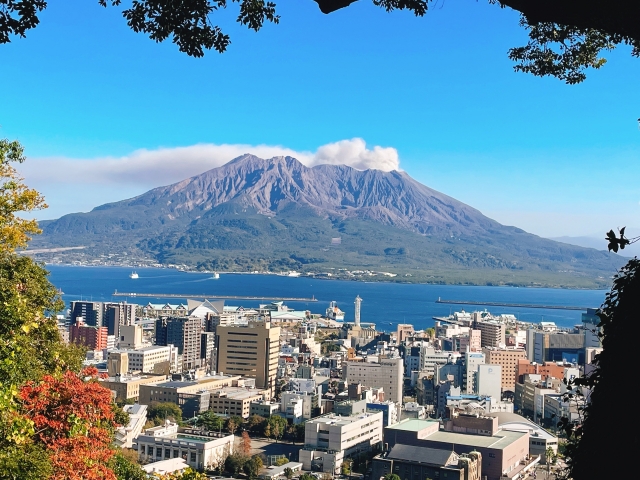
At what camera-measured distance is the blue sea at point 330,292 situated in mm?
49750

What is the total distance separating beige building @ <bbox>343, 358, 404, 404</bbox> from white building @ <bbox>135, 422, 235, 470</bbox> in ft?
29.1

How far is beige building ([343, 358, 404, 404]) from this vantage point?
21016 mm

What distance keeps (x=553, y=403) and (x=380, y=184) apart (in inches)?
4294

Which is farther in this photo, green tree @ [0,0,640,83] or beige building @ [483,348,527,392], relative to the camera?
beige building @ [483,348,527,392]

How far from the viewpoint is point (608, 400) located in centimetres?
116

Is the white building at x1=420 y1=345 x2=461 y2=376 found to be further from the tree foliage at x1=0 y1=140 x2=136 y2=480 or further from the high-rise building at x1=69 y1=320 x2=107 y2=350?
the tree foliage at x1=0 y1=140 x2=136 y2=480

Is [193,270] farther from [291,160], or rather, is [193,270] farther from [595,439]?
[595,439]

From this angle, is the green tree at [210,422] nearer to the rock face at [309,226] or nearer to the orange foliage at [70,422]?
the orange foliage at [70,422]

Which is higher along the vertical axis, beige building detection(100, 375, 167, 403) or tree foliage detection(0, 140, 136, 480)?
tree foliage detection(0, 140, 136, 480)

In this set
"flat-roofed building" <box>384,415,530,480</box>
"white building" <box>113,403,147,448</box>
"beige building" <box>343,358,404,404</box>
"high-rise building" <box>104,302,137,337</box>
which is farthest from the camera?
"high-rise building" <box>104,302,137,337</box>

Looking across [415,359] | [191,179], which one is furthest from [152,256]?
[415,359]

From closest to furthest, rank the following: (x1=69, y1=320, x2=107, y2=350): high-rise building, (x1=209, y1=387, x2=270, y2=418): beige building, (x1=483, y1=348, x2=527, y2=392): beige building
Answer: (x1=209, y1=387, x2=270, y2=418): beige building
(x1=483, y1=348, x2=527, y2=392): beige building
(x1=69, y1=320, x2=107, y2=350): high-rise building

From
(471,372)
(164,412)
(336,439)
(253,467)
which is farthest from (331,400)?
(253,467)

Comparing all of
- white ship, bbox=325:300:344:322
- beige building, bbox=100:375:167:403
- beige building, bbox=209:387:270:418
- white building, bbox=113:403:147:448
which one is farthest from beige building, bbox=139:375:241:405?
white ship, bbox=325:300:344:322
